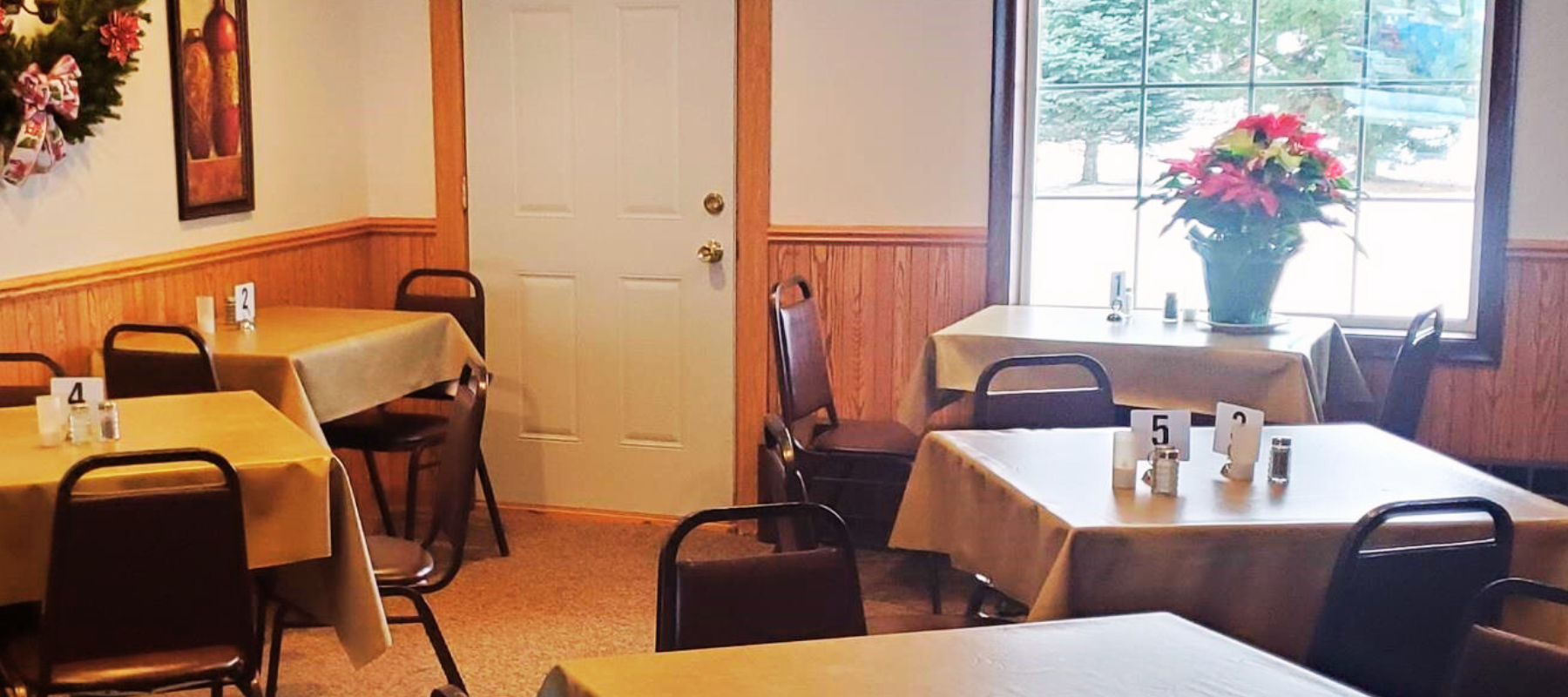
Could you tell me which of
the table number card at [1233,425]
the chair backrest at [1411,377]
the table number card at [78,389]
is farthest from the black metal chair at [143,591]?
the chair backrest at [1411,377]

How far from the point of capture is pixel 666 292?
5.15 metres

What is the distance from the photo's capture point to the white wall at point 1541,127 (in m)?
4.43

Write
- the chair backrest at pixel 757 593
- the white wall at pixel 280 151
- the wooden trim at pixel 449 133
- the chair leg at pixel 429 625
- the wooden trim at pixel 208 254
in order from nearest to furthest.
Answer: the chair backrest at pixel 757 593 < the chair leg at pixel 429 625 < the wooden trim at pixel 208 254 < the white wall at pixel 280 151 < the wooden trim at pixel 449 133

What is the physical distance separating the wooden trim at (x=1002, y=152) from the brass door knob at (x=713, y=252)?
0.82 m

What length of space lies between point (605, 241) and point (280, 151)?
1.02 metres

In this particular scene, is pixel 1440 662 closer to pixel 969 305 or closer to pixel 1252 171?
pixel 1252 171

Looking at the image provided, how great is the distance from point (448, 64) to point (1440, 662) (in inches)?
145

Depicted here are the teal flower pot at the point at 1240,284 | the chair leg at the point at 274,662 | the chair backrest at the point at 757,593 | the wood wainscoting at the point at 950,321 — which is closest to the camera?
the chair backrest at the point at 757,593

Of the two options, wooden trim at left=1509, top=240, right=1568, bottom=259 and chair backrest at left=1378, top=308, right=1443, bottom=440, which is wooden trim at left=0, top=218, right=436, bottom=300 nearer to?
chair backrest at left=1378, top=308, right=1443, bottom=440

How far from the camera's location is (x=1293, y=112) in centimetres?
478

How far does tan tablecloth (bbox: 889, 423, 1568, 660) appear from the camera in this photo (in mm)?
2615

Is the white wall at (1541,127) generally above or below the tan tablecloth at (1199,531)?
above

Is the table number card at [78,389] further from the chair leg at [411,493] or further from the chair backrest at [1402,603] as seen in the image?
the chair backrest at [1402,603]

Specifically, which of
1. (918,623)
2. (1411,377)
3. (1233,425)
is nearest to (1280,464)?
(1233,425)
